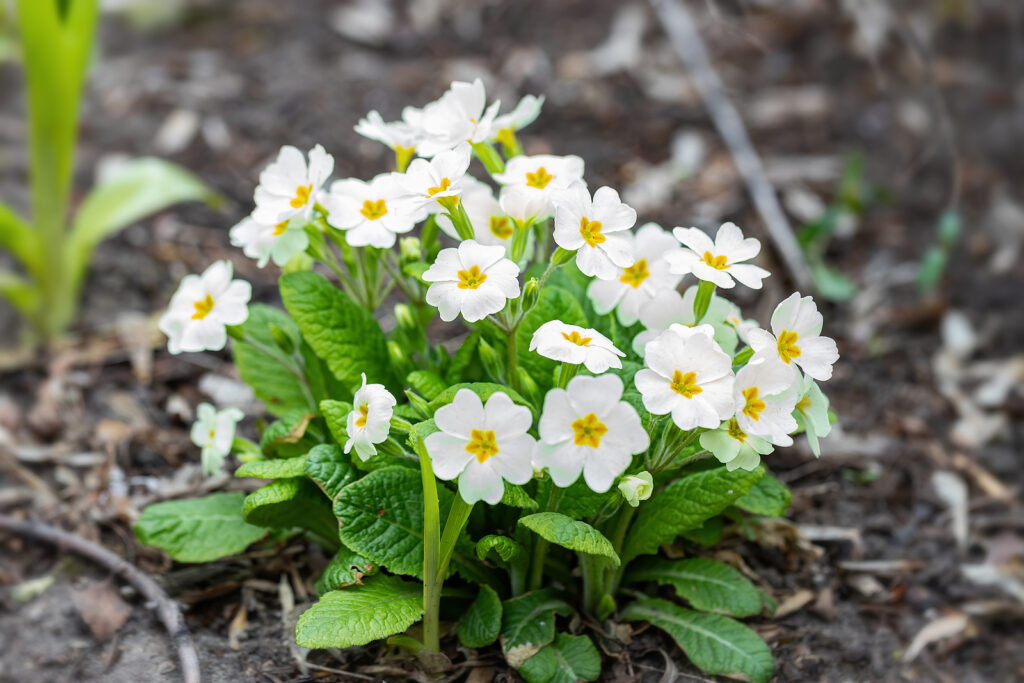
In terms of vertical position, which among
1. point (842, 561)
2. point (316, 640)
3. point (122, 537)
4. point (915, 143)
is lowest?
point (122, 537)

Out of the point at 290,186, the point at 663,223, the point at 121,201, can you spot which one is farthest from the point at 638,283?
the point at 121,201

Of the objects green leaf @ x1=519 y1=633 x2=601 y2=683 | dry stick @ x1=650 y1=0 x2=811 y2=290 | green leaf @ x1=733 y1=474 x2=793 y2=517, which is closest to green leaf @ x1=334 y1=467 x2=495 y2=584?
green leaf @ x1=519 y1=633 x2=601 y2=683

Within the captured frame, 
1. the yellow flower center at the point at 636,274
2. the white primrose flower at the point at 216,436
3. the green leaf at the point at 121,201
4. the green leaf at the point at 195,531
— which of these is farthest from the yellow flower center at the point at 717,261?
the green leaf at the point at 121,201

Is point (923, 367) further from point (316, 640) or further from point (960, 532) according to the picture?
point (316, 640)

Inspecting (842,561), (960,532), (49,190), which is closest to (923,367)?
(960,532)

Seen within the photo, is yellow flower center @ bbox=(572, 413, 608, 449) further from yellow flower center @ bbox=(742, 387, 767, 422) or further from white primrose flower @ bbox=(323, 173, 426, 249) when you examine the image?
white primrose flower @ bbox=(323, 173, 426, 249)

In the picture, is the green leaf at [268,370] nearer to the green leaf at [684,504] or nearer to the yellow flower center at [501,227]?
the yellow flower center at [501,227]
